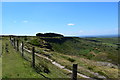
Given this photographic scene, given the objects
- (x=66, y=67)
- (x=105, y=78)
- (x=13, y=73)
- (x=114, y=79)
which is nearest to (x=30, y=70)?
(x=13, y=73)

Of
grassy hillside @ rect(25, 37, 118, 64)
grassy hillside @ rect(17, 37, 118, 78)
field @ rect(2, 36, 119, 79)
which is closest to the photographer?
field @ rect(2, 36, 119, 79)

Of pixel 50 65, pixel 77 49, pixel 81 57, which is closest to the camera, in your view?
pixel 50 65

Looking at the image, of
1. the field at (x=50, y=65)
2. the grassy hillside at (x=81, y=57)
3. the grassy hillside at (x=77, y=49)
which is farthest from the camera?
the grassy hillside at (x=77, y=49)

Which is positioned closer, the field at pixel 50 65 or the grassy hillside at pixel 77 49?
the field at pixel 50 65

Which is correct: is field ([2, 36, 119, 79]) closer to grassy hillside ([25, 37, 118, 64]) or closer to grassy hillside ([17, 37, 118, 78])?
grassy hillside ([17, 37, 118, 78])

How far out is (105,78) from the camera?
686 inches

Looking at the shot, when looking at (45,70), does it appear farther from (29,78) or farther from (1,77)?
(1,77)

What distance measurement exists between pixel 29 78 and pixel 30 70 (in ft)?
7.70

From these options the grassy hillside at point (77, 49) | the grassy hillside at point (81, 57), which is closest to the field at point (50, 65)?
the grassy hillside at point (81, 57)

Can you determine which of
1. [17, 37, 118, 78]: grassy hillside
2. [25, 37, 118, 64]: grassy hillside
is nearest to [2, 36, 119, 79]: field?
[17, 37, 118, 78]: grassy hillside

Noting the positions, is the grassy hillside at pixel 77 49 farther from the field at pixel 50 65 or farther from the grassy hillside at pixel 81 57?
the field at pixel 50 65

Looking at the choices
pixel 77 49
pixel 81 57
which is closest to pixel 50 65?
pixel 81 57

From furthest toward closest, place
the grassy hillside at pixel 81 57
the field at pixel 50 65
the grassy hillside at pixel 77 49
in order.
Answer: the grassy hillside at pixel 77 49 < the grassy hillside at pixel 81 57 < the field at pixel 50 65

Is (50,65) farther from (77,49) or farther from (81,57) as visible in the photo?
(77,49)
